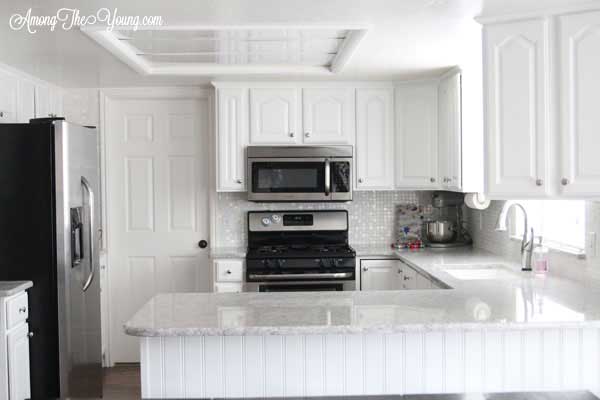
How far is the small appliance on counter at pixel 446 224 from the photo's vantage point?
4.73 m

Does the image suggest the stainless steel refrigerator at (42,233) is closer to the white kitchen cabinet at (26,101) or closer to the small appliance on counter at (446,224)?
the white kitchen cabinet at (26,101)

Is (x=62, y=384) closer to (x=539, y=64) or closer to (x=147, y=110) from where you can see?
(x=147, y=110)

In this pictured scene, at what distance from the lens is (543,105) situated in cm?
260

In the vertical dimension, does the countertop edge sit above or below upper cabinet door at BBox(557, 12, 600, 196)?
below

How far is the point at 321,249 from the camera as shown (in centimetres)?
463

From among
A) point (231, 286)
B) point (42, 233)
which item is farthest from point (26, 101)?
point (231, 286)

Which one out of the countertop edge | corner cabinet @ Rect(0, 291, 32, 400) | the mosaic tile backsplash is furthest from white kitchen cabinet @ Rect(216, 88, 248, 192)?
the countertop edge

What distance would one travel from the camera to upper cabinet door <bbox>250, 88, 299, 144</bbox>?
450cm

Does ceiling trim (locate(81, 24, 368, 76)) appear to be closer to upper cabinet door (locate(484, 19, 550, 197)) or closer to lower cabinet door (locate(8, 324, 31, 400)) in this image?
upper cabinet door (locate(484, 19, 550, 197))

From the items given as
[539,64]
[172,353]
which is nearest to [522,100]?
[539,64]

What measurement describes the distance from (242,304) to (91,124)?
292 centimetres

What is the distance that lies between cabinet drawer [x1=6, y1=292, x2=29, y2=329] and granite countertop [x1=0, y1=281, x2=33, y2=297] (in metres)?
0.05

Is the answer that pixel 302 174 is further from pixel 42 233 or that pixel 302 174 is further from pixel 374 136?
pixel 42 233

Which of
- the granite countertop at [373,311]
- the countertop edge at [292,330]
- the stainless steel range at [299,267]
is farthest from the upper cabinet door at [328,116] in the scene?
the countertop edge at [292,330]
